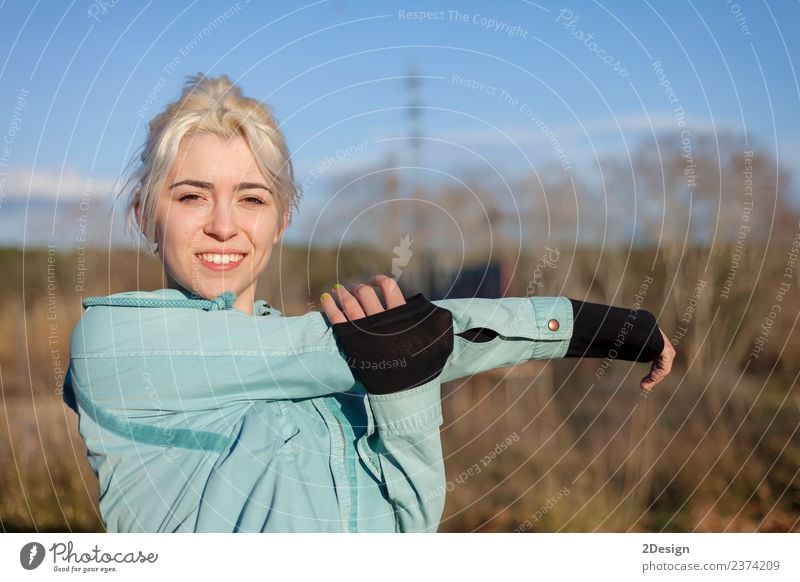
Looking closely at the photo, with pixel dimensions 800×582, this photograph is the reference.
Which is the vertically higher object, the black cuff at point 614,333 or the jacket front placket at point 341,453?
the black cuff at point 614,333

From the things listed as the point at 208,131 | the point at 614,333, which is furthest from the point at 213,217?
the point at 614,333

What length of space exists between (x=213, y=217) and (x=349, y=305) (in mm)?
243

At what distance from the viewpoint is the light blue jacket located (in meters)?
1.10

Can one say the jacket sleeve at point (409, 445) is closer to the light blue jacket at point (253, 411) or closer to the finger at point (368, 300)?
the light blue jacket at point (253, 411)

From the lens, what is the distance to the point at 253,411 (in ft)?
3.80

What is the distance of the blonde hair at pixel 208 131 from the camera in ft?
3.77

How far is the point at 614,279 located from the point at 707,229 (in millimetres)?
787

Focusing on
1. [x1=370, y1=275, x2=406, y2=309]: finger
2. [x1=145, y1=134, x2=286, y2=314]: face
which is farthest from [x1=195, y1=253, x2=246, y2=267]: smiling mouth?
[x1=370, y1=275, x2=406, y2=309]: finger

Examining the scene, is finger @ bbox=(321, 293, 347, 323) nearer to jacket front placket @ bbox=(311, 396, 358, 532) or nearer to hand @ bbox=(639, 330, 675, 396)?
jacket front placket @ bbox=(311, 396, 358, 532)

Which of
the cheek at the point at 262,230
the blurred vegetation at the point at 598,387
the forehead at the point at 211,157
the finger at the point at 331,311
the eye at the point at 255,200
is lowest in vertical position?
the blurred vegetation at the point at 598,387

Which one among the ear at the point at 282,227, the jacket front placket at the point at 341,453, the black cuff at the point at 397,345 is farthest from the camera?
the ear at the point at 282,227

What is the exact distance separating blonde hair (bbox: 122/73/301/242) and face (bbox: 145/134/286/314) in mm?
11

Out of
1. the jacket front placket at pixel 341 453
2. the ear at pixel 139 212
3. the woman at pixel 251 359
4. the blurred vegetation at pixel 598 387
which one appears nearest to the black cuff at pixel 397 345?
the woman at pixel 251 359
